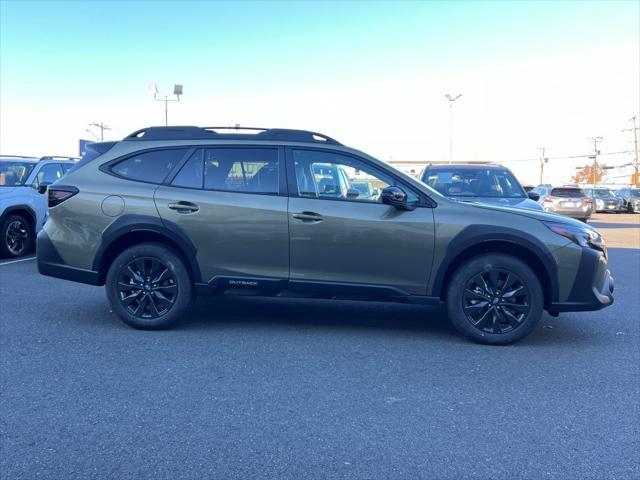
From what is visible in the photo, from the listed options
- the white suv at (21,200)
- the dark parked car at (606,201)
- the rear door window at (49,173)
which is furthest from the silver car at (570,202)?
the white suv at (21,200)

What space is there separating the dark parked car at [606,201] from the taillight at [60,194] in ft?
107

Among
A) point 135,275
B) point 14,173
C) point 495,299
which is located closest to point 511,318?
point 495,299

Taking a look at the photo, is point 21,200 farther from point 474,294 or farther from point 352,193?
point 474,294

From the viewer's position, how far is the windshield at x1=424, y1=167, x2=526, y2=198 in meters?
9.16

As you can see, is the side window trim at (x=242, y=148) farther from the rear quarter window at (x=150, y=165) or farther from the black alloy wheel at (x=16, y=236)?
the black alloy wheel at (x=16, y=236)

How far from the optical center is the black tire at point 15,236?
10039 mm

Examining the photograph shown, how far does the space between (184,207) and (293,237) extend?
1.09 meters

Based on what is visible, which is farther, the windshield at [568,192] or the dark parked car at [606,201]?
the dark parked car at [606,201]

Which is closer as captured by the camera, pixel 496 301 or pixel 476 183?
pixel 496 301

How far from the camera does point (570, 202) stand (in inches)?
886

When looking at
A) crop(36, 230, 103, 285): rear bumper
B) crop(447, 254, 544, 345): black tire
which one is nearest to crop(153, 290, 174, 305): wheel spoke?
crop(36, 230, 103, 285): rear bumper

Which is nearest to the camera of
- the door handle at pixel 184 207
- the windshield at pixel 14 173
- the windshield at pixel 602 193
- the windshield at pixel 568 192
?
the door handle at pixel 184 207

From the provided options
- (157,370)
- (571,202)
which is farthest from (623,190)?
(157,370)

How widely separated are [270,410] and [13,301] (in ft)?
14.6
